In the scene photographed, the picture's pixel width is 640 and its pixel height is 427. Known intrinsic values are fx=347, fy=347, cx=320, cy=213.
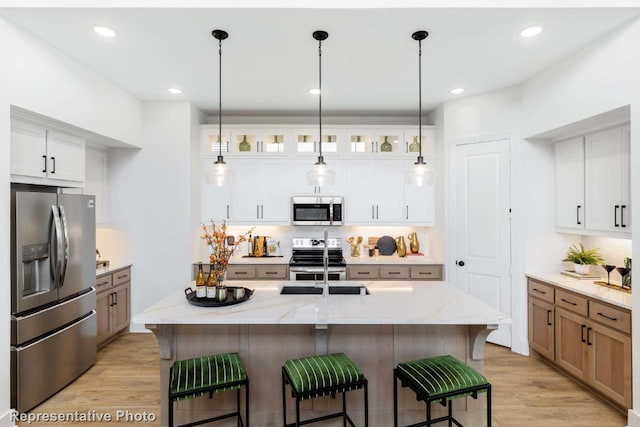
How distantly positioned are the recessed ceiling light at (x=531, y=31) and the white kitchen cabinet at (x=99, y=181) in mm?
4304

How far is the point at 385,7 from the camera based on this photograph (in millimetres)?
2322

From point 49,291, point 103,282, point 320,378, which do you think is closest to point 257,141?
point 103,282

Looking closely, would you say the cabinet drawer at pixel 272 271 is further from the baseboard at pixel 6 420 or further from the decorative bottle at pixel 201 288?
the baseboard at pixel 6 420

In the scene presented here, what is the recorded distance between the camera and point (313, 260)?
4445mm

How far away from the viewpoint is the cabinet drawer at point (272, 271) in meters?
4.27

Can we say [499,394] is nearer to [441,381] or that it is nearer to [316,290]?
[441,381]

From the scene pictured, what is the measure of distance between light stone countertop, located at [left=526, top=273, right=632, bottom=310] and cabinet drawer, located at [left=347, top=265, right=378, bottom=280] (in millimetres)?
1642

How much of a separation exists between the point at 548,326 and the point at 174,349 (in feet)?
10.7

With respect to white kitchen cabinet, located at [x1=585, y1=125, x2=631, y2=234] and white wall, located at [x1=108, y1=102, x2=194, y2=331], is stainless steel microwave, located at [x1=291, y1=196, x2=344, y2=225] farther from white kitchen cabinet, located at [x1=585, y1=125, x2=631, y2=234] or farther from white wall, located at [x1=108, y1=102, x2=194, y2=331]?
white kitchen cabinet, located at [x1=585, y1=125, x2=631, y2=234]

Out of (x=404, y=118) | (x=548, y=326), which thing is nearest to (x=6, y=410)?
(x=548, y=326)

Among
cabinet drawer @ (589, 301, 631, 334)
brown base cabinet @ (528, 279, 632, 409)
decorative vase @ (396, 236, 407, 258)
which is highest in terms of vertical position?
decorative vase @ (396, 236, 407, 258)

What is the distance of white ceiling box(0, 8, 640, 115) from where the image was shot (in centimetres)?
238

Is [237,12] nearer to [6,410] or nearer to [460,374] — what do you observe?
[460,374]

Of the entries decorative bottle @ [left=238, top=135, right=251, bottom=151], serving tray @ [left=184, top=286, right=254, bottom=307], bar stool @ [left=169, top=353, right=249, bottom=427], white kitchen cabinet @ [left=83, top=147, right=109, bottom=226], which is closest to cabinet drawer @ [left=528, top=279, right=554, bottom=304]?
serving tray @ [left=184, top=286, right=254, bottom=307]
